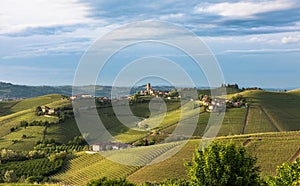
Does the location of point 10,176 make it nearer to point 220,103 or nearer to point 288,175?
point 288,175

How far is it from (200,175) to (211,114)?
7231 cm

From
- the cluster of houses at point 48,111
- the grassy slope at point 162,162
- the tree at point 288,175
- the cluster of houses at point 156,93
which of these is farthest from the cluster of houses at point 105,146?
the tree at point 288,175

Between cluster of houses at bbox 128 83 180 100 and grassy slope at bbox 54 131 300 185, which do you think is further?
cluster of houses at bbox 128 83 180 100

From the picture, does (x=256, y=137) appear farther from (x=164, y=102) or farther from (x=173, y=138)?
(x=164, y=102)

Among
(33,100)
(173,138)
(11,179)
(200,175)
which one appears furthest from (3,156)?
(33,100)

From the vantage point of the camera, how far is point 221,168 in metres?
23.9

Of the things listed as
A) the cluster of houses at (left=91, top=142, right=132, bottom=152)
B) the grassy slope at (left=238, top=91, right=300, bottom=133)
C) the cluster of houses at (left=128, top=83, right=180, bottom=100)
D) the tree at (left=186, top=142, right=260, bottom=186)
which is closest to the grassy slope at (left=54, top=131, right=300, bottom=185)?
the cluster of houses at (left=91, top=142, right=132, bottom=152)

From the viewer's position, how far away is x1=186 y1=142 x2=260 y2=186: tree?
77.4 feet

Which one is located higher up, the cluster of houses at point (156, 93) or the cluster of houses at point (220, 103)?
the cluster of houses at point (156, 93)

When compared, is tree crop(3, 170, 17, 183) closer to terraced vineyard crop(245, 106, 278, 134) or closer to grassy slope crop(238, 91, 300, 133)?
terraced vineyard crop(245, 106, 278, 134)

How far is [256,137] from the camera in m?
69.5

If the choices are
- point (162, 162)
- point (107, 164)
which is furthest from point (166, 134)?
→ point (162, 162)

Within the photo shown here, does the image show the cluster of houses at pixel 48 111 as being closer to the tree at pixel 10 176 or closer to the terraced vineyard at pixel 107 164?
the terraced vineyard at pixel 107 164

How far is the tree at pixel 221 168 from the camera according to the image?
23.6m
